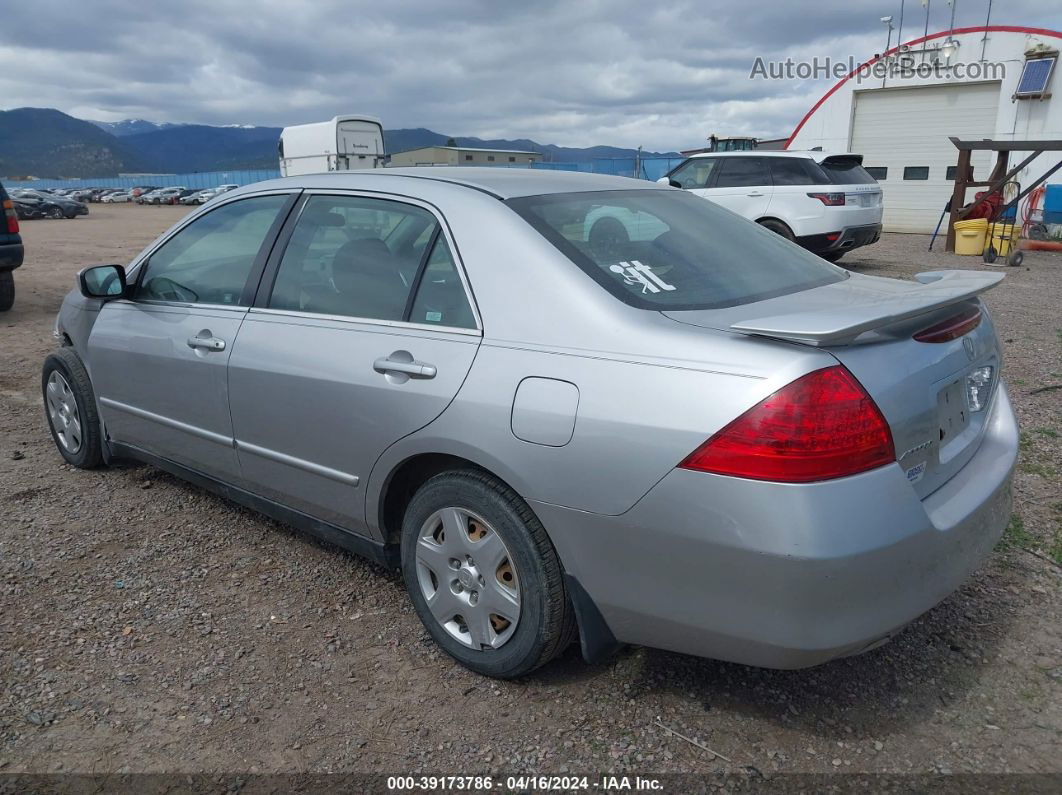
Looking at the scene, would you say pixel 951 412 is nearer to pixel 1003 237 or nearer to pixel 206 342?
pixel 206 342

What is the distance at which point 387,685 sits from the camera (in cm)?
264

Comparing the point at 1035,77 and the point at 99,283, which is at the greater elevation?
the point at 1035,77

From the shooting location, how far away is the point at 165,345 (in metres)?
3.54

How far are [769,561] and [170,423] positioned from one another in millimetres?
2776

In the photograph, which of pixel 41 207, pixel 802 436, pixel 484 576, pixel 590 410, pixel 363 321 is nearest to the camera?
pixel 802 436

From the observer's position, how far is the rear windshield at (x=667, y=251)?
246cm

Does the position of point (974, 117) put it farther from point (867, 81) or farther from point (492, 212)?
point (492, 212)

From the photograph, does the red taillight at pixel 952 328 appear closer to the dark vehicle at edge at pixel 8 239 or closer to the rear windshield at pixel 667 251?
the rear windshield at pixel 667 251

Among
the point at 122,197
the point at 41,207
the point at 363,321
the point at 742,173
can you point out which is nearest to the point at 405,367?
the point at 363,321

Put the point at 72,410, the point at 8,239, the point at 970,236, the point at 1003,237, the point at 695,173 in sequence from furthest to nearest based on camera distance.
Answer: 1. the point at 970,236
2. the point at 1003,237
3. the point at 695,173
4. the point at 8,239
5. the point at 72,410

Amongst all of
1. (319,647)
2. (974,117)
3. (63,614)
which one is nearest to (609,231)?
(319,647)

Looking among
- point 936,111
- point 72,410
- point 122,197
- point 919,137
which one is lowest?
point 122,197

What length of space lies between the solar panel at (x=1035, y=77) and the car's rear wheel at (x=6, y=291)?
76.1 ft

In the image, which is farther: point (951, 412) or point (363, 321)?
point (363, 321)
